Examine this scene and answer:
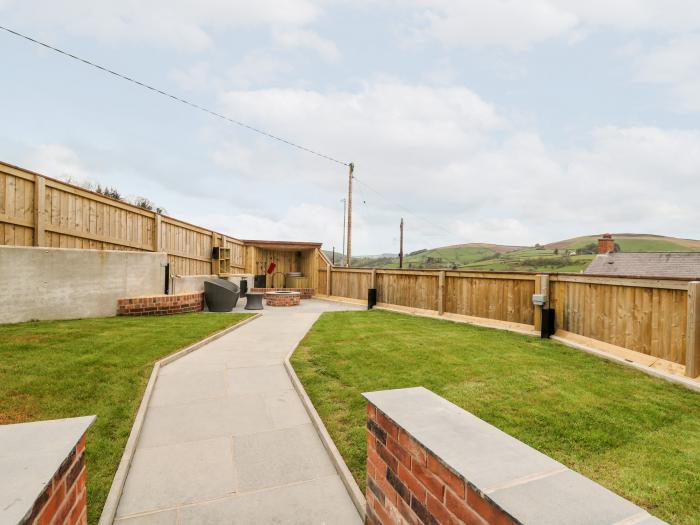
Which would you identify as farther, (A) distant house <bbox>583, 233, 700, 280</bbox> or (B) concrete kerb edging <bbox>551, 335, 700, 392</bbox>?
(A) distant house <bbox>583, 233, 700, 280</bbox>

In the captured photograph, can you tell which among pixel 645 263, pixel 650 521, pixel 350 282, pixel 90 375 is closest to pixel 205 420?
pixel 90 375

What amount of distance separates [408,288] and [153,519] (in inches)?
417

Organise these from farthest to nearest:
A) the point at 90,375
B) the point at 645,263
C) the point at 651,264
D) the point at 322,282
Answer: the point at 645,263 < the point at 651,264 < the point at 322,282 < the point at 90,375

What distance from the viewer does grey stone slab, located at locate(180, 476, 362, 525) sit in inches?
90.7

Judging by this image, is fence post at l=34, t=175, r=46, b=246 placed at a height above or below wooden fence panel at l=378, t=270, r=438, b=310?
above

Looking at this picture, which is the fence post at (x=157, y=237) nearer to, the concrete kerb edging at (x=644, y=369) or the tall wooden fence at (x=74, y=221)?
the tall wooden fence at (x=74, y=221)

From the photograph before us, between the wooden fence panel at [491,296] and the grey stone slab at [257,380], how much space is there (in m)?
6.25

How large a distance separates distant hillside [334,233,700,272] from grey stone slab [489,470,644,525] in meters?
47.4

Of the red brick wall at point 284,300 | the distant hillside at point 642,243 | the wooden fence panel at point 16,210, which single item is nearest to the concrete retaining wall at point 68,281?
the wooden fence panel at point 16,210

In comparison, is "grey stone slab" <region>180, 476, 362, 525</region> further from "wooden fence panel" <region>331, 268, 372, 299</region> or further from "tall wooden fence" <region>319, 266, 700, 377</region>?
"wooden fence panel" <region>331, 268, 372, 299</region>

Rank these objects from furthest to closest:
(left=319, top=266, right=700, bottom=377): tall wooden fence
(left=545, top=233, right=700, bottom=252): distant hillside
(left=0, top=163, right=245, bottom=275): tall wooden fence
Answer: (left=545, top=233, right=700, bottom=252): distant hillside
(left=0, top=163, right=245, bottom=275): tall wooden fence
(left=319, top=266, right=700, bottom=377): tall wooden fence

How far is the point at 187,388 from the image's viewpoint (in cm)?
464

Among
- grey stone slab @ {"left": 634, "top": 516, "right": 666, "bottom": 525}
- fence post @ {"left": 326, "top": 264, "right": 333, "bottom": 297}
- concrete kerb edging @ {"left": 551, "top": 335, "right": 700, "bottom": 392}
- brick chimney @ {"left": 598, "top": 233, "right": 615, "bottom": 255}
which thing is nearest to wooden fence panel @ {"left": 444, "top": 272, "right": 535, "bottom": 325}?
concrete kerb edging @ {"left": 551, "top": 335, "right": 700, "bottom": 392}

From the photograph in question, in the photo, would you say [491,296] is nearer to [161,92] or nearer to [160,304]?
[160,304]
